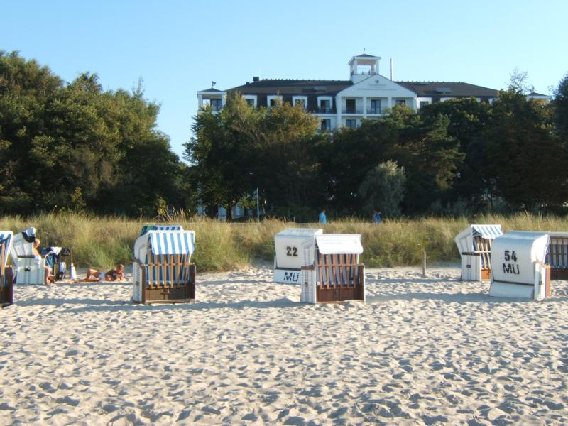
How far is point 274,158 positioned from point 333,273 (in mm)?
30816

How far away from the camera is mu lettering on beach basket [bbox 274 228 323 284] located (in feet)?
50.1

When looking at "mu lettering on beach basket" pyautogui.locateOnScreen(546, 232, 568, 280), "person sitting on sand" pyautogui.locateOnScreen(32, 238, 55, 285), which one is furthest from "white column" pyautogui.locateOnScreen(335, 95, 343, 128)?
"person sitting on sand" pyautogui.locateOnScreen(32, 238, 55, 285)

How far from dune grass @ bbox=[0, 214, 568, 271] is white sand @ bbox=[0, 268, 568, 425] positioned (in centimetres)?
710

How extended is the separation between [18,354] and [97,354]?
0.89 meters

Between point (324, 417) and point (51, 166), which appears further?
point (51, 166)

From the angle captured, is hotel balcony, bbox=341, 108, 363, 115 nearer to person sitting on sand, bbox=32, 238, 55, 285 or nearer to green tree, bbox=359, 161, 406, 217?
green tree, bbox=359, 161, 406, 217

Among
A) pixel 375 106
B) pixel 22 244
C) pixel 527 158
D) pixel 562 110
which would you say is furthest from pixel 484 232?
pixel 375 106

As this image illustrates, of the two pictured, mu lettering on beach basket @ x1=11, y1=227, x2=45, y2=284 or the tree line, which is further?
the tree line

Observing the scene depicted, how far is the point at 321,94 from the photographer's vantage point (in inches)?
3071

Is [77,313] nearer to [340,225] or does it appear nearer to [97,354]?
[97,354]


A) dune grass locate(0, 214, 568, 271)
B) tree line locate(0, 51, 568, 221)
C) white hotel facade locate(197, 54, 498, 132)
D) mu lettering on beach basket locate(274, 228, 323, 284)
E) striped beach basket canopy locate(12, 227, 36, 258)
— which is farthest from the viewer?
white hotel facade locate(197, 54, 498, 132)

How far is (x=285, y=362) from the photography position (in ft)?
25.1

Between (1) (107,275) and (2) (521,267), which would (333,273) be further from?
(1) (107,275)

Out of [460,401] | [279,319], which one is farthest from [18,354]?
[460,401]
